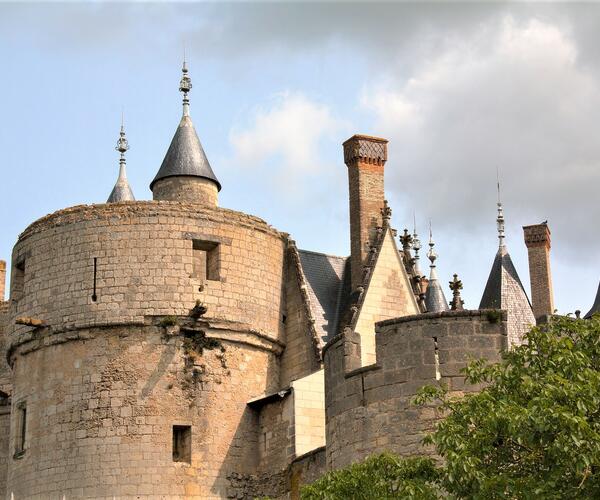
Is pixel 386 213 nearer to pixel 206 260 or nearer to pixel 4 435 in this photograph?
pixel 206 260

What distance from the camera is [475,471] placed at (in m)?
16.0

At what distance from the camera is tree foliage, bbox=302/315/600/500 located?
15.6 metres

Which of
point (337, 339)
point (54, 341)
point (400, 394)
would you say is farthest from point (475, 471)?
point (54, 341)

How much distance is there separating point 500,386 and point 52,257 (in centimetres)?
1603

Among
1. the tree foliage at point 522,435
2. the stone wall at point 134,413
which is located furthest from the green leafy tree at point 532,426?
the stone wall at point 134,413

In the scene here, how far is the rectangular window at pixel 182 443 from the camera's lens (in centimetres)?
2920

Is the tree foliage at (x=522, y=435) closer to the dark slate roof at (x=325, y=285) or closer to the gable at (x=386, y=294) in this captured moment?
the gable at (x=386, y=294)

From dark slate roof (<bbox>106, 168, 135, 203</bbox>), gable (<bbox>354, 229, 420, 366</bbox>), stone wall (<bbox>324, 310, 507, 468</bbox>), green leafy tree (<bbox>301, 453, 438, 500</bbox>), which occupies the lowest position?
green leafy tree (<bbox>301, 453, 438, 500</bbox>)

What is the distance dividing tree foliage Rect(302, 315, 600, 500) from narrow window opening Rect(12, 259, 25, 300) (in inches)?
610

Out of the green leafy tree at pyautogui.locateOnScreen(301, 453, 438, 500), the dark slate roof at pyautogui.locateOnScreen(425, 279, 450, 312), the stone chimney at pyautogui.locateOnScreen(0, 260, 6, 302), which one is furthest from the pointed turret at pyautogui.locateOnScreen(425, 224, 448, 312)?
the green leafy tree at pyautogui.locateOnScreen(301, 453, 438, 500)

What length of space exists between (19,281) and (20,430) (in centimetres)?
346

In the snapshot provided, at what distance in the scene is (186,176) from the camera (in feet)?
110

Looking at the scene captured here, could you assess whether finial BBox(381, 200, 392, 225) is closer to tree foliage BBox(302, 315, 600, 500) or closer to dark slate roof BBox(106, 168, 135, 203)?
dark slate roof BBox(106, 168, 135, 203)

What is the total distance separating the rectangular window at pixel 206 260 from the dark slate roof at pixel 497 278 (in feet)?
42.5
